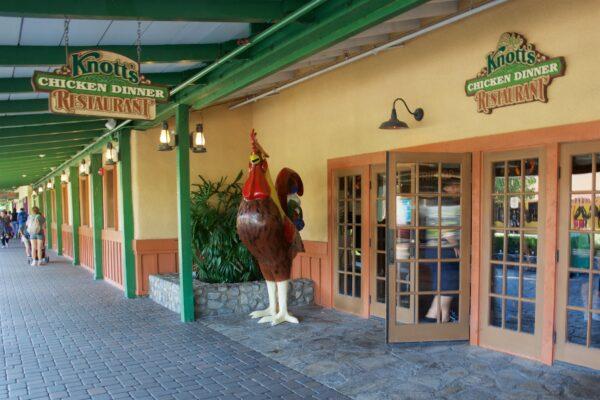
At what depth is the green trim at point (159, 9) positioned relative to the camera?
3453 mm

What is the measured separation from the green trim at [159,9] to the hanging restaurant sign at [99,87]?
53 cm

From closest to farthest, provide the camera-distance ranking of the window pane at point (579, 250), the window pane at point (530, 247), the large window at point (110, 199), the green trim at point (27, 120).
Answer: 1. the window pane at point (579, 250)
2. the window pane at point (530, 247)
3. the green trim at point (27, 120)
4. the large window at point (110, 199)

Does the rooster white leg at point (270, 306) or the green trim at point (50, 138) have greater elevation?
the green trim at point (50, 138)

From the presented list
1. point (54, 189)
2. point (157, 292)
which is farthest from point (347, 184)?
point (54, 189)

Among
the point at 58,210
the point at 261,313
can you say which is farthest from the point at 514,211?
the point at 58,210

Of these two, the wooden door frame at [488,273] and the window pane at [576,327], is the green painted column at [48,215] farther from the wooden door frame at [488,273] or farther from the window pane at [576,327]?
the window pane at [576,327]

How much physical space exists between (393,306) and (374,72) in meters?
2.86

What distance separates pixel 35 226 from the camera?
1244cm

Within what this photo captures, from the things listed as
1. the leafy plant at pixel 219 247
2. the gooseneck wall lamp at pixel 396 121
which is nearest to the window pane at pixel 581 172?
the gooseneck wall lamp at pixel 396 121

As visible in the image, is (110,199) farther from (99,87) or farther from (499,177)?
(499,177)

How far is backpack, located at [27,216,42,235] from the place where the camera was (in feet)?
40.8

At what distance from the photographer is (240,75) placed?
17.6 feet

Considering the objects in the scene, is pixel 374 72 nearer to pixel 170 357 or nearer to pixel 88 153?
pixel 170 357

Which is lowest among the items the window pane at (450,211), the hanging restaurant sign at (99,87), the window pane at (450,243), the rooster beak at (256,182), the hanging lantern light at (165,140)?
the window pane at (450,243)
